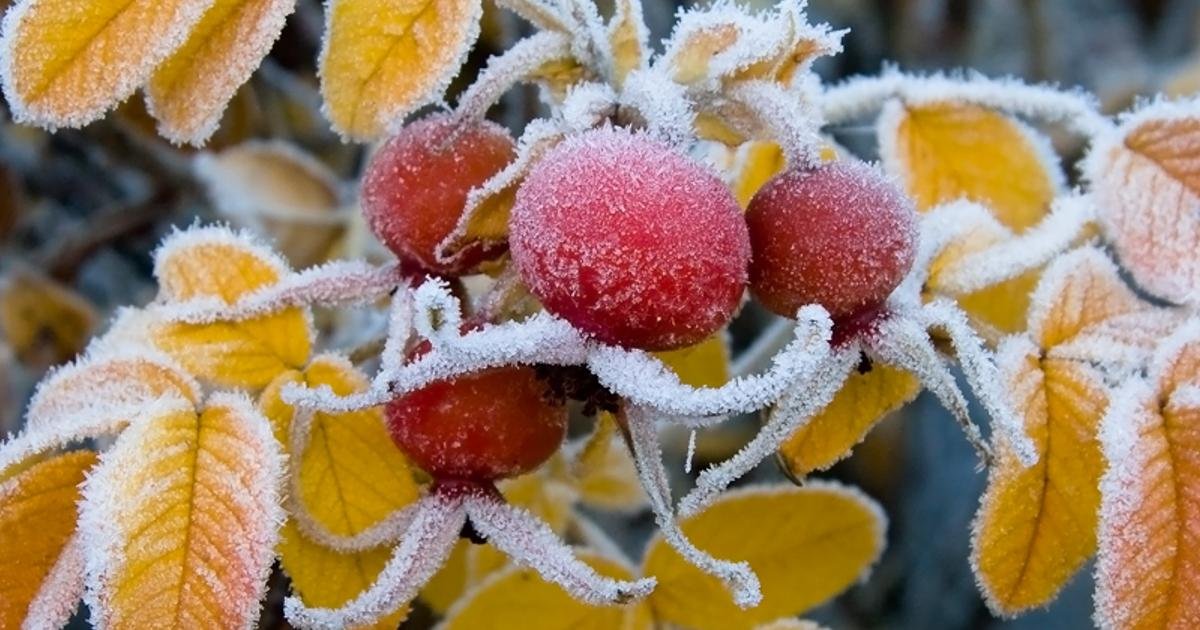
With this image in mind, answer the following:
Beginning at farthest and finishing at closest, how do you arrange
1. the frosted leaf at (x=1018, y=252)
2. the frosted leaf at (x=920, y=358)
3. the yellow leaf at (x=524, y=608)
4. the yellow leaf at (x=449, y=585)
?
the yellow leaf at (x=449, y=585) → the yellow leaf at (x=524, y=608) → the frosted leaf at (x=1018, y=252) → the frosted leaf at (x=920, y=358)

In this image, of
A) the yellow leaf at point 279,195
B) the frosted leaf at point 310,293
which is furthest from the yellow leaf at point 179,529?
the yellow leaf at point 279,195

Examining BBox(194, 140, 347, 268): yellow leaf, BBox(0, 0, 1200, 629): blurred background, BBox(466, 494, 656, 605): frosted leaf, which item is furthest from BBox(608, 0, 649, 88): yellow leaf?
BBox(194, 140, 347, 268): yellow leaf

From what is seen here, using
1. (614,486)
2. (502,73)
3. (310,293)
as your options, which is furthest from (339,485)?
(614,486)

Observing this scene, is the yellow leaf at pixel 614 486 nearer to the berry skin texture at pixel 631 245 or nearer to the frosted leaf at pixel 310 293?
the frosted leaf at pixel 310 293

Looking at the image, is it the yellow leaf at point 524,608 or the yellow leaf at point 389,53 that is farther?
the yellow leaf at point 524,608

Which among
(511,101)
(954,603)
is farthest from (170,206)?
(954,603)
